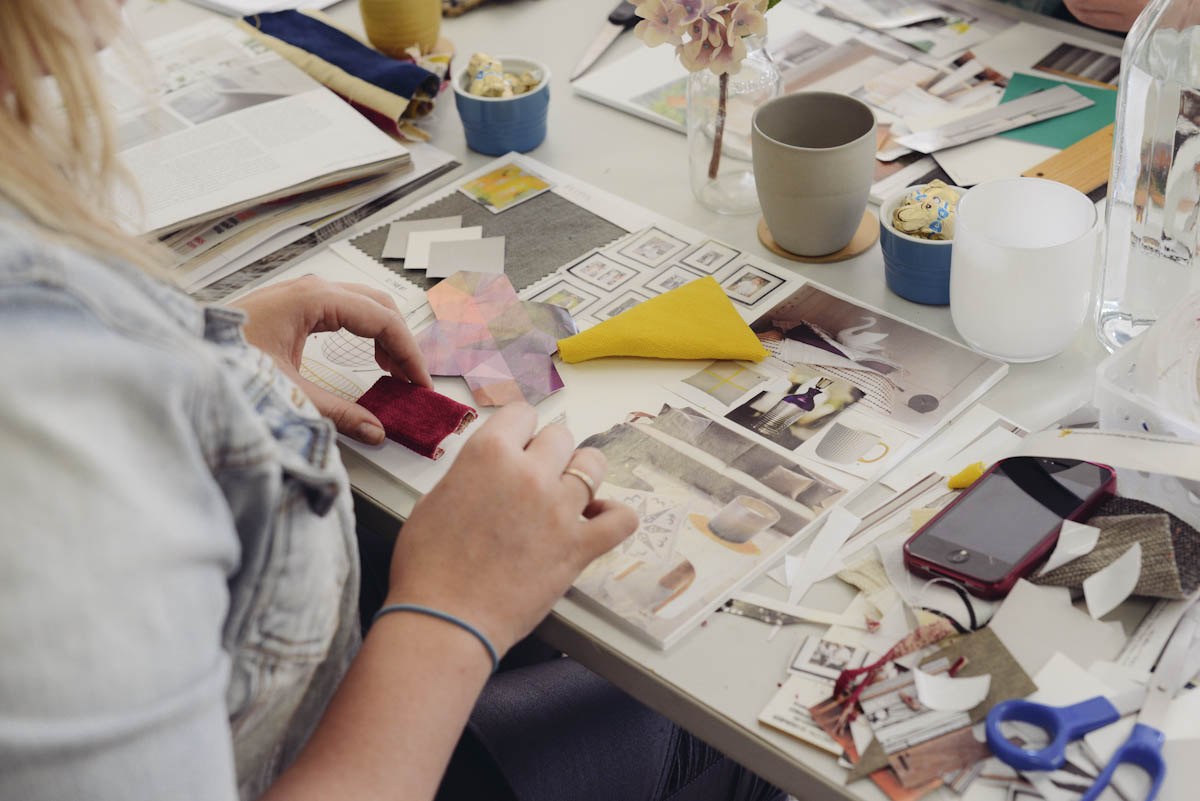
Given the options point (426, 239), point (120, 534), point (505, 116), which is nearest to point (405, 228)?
point (426, 239)

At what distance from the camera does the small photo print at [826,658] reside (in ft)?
1.89

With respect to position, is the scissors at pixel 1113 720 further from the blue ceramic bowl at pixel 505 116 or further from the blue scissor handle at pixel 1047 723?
the blue ceramic bowl at pixel 505 116

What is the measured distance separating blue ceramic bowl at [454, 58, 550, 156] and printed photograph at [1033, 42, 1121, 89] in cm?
53

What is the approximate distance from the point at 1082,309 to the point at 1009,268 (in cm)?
8

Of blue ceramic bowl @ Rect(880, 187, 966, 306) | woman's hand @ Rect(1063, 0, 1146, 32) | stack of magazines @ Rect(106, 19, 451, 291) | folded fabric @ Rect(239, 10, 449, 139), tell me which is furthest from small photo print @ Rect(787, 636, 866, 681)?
woman's hand @ Rect(1063, 0, 1146, 32)

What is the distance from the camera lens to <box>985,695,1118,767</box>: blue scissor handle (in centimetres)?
50

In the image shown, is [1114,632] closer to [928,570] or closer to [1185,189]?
[928,570]

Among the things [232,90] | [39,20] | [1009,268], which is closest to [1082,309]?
[1009,268]

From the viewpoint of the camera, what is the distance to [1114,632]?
568mm

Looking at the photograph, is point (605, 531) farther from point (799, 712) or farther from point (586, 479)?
point (799, 712)

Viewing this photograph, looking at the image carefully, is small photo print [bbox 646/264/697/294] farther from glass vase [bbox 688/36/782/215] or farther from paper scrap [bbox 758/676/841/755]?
paper scrap [bbox 758/676/841/755]

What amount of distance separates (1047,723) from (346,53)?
3.21 feet

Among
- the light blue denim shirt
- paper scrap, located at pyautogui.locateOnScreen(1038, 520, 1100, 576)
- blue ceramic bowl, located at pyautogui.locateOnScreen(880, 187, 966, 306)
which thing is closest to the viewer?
the light blue denim shirt

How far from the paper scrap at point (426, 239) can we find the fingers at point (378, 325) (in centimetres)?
14
